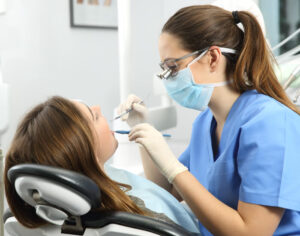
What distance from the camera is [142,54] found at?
2469mm

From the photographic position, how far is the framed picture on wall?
9.01 ft

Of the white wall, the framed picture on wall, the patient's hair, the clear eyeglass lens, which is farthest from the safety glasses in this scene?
the framed picture on wall

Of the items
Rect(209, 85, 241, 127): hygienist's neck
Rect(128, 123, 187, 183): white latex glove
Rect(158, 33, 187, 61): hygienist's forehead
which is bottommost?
Rect(128, 123, 187, 183): white latex glove

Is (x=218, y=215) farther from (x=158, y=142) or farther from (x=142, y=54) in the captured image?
(x=142, y=54)

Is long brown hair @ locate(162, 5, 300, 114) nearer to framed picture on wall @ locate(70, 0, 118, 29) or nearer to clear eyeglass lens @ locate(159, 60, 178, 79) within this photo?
clear eyeglass lens @ locate(159, 60, 178, 79)

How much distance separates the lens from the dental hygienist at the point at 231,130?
40.4 inches

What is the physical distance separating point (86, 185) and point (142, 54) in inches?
70.3

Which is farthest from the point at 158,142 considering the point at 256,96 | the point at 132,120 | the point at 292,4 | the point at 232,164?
A: the point at 292,4

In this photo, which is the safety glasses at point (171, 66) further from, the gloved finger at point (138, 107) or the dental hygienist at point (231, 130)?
the gloved finger at point (138, 107)

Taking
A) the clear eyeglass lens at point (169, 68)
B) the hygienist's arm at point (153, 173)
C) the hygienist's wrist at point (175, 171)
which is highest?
the clear eyeglass lens at point (169, 68)

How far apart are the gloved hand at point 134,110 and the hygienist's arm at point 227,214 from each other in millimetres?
488

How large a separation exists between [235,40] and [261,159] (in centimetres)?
39

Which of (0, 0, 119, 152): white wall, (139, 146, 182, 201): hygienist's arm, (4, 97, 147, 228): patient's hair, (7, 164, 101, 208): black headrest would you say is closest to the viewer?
(7, 164, 101, 208): black headrest

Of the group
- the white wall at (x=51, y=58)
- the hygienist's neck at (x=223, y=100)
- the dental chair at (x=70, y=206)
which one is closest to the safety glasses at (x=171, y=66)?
the hygienist's neck at (x=223, y=100)
